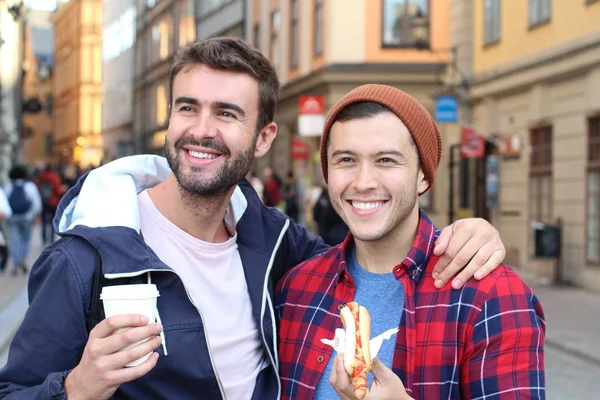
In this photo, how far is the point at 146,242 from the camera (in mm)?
2951

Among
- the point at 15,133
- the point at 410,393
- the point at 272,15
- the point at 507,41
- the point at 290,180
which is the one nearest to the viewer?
the point at 410,393

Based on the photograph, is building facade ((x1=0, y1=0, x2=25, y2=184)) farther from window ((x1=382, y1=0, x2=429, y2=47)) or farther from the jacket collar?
the jacket collar

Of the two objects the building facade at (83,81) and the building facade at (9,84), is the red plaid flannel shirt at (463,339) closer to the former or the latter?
the building facade at (9,84)

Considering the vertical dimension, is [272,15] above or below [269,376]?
above

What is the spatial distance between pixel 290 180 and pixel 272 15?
1231 centimetres

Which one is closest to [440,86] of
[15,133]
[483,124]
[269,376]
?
[483,124]

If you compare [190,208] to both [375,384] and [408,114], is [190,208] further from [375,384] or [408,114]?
[375,384]

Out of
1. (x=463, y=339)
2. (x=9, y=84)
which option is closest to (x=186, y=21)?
(x=9, y=84)

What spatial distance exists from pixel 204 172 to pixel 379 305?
762 mm

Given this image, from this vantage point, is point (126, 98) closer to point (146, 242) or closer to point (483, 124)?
point (483, 124)

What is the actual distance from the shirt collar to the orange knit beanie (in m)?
0.18

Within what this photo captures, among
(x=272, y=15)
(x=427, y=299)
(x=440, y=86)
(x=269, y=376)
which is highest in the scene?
(x=272, y=15)

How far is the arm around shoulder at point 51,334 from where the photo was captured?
2559 millimetres

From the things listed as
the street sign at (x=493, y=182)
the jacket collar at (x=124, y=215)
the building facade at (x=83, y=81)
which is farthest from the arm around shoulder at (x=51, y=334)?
the building facade at (x=83, y=81)
